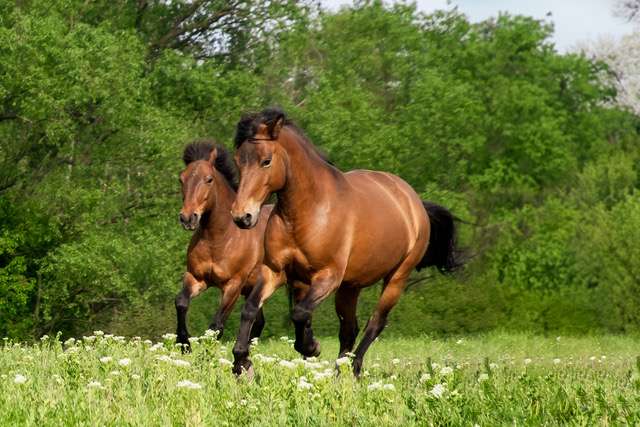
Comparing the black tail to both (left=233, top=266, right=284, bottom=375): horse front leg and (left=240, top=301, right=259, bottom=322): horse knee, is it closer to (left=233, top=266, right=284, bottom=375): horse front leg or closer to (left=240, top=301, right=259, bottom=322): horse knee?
(left=233, top=266, right=284, bottom=375): horse front leg

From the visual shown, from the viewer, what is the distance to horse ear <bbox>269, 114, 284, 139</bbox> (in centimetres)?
983

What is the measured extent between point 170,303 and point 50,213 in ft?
12.5

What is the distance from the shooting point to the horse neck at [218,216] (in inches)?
535

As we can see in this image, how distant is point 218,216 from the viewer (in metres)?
13.6

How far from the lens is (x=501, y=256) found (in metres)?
53.6

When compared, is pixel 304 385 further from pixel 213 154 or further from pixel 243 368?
pixel 213 154

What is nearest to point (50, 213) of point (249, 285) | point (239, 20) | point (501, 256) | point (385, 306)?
point (239, 20)

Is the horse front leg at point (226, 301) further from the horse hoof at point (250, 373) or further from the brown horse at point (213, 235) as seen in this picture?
the horse hoof at point (250, 373)

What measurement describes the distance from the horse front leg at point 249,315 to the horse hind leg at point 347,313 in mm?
1711

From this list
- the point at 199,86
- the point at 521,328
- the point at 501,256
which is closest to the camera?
the point at 199,86

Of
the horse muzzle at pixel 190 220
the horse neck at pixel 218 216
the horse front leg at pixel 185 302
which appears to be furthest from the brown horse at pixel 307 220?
the horse neck at pixel 218 216

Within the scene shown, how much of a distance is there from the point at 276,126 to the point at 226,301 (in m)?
4.09

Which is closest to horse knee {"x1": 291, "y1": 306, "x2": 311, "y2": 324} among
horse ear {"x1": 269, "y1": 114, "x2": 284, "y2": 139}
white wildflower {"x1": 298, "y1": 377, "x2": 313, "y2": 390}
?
horse ear {"x1": 269, "y1": 114, "x2": 284, "y2": 139}

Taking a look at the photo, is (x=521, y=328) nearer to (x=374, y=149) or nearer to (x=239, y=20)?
(x=374, y=149)
